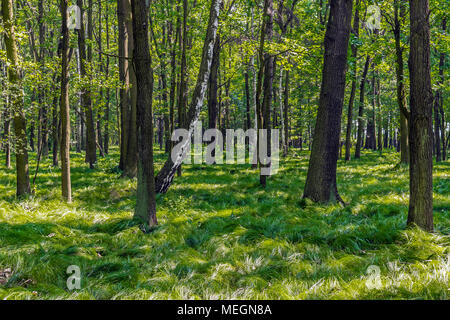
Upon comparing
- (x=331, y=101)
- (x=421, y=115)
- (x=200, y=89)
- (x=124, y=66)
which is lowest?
(x=421, y=115)

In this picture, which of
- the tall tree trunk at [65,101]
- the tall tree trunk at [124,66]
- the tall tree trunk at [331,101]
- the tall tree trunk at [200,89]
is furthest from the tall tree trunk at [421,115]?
the tall tree trunk at [124,66]

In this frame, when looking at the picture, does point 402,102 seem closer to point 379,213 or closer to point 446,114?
point 379,213

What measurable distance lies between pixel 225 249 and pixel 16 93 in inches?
265

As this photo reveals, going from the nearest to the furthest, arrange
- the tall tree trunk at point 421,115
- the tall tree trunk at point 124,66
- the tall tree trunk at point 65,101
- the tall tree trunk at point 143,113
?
the tall tree trunk at point 421,115 → the tall tree trunk at point 143,113 → the tall tree trunk at point 65,101 → the tall tree trunk at point 124,66

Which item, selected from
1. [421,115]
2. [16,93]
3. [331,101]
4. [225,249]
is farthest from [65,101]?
[421,115]

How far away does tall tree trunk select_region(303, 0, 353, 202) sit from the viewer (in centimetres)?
762

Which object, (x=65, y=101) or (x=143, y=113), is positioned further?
(x=65, y=101)

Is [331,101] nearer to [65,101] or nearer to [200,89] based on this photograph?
[200,89]

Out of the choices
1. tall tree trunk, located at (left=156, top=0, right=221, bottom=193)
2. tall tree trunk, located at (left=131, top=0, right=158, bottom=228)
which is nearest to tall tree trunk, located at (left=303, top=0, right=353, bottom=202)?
tall tree trunk, located at (left=156, top=0, right=221, bottom=193)

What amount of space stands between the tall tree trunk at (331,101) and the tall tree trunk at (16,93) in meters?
7.63

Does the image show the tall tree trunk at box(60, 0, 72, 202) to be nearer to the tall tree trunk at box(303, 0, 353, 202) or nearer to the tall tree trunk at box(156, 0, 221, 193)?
the tall tree trunk at box(156, 0, 221, 193)

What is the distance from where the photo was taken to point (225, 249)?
15.9 feet

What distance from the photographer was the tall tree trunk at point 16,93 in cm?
729

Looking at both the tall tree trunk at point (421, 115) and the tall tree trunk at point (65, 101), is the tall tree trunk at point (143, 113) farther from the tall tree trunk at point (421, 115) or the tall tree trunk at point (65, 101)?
the tall tree trunk at point (421, 115)
